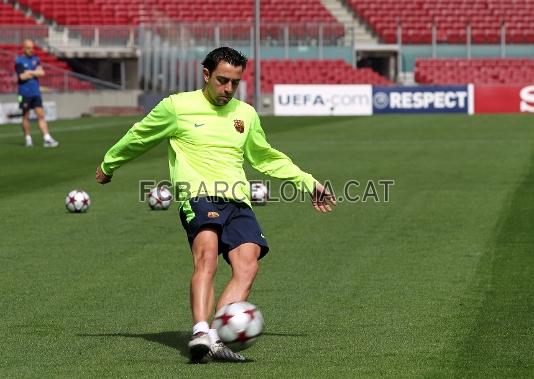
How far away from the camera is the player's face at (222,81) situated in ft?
25.7

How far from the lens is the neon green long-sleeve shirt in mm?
8078

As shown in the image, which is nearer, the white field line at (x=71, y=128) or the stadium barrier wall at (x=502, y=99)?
the white field line at (x=71, y=128)

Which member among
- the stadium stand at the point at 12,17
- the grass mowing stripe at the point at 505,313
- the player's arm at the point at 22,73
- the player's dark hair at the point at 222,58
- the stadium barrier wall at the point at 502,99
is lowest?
the stadium barrier wall at the point at 502,99

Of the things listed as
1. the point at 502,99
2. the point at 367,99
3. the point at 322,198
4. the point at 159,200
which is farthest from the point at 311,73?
the point at 322,198

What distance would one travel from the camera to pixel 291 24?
182 feet

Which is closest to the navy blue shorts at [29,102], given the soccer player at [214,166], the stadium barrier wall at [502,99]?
the soccer player at [214,166]

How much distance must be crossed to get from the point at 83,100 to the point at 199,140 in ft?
137

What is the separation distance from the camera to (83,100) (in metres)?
49.2

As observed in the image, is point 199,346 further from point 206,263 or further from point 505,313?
point 505,313

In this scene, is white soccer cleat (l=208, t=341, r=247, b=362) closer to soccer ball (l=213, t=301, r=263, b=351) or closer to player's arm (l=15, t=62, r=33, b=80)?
soccer ball (l=213, t=301, r=263, b=351)

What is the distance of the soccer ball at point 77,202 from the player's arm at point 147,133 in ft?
27.5

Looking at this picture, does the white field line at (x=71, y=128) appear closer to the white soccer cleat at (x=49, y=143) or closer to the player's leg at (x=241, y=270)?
the white soccer cleat at (x=49, y=143)

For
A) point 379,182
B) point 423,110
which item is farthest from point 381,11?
point 379,182

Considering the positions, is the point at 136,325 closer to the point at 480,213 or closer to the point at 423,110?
the point at 480,213
